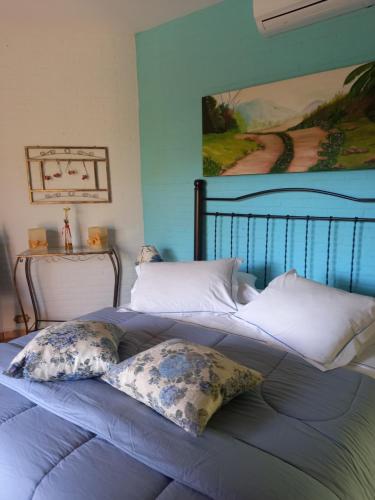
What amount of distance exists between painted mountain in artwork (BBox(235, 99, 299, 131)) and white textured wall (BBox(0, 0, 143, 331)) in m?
1.06

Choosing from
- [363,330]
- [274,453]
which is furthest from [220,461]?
[363,330]

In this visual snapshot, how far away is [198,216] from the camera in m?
2.63

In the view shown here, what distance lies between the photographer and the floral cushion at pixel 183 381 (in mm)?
1001

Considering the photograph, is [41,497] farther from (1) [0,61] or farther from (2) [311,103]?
(1) [0,61]

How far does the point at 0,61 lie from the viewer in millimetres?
2637

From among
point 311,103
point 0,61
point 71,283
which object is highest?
point 0,61

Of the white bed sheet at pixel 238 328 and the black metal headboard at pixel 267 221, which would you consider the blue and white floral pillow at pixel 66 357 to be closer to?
the white bed sheet at pixel 238 328

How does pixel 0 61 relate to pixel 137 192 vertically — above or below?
above

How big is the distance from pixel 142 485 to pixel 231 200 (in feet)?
6.34

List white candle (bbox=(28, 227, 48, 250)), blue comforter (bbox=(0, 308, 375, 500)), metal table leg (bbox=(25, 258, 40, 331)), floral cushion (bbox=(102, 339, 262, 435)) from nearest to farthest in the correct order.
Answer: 1. blue comforter (bbox=(0, 308, 375, 500))
2. floral cushion (bbox=(102, 339, 262, 435))
3. white candle (bbox=(28, 227, 48, 250))
4. metal table leg (bbox=(25, 258, 40, 331))

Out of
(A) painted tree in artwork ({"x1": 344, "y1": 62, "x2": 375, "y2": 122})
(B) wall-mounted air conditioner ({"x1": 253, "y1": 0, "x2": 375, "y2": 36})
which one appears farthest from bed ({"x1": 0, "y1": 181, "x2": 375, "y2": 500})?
(B) wall-mounted air conditioner ({"x1": 253, "y1": 0, "x2": 375, "y2": 36})

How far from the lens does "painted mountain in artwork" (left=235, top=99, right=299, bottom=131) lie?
2145 millimetres

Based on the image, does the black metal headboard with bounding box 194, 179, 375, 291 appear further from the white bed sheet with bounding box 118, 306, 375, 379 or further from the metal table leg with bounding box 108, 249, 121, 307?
the metal table leg with bounding box 108, 249, 121, 307

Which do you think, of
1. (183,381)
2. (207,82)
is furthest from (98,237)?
(183,381)
